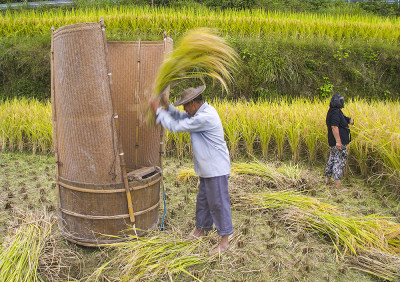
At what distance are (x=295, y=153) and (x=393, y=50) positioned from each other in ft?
17.5

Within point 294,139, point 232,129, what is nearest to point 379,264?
point 294,139

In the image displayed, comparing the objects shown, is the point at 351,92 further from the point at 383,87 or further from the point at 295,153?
the point at 295,153

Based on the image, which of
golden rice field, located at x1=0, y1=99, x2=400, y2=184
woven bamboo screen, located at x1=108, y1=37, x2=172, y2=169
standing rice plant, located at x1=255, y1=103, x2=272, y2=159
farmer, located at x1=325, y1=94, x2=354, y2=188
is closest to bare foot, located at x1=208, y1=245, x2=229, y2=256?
woven bamboo screen, located at x1=108, y1=37, x2=172, y2=169

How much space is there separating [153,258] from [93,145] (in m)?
0.89

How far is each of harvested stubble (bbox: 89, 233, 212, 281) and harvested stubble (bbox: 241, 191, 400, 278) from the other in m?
0.98

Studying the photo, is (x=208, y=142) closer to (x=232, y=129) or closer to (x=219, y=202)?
(x=219, y=202)

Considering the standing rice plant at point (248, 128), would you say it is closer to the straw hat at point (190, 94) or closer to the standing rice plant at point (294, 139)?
the standing rice plant at point (294, 139)

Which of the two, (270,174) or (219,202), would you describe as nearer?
(219,202)

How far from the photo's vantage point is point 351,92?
8516mm

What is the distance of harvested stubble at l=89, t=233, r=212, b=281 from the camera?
239cm

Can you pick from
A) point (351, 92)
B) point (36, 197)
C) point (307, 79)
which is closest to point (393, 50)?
point (351, 92)

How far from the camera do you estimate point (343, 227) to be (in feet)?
9.65

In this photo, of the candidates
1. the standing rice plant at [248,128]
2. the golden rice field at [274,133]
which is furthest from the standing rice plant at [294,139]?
the standing rice plant at [248,128]

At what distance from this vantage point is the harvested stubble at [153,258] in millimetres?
2387
